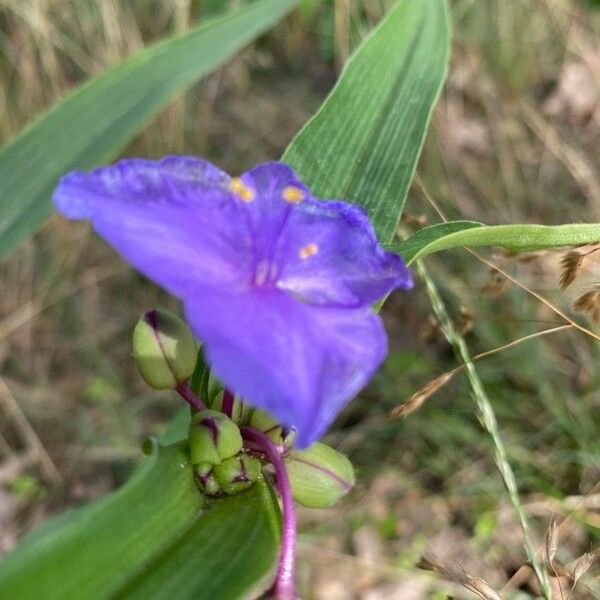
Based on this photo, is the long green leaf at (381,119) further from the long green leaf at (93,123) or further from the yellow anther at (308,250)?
the long green leaf at (93,123)

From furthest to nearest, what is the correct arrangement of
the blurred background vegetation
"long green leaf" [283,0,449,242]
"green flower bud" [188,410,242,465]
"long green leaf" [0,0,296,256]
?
the blurred background vegetation → "long green leaf" [0,0,296,256] → "long green leaf" [283,0,449,242] → "green flower bud" [188,410,242,465]

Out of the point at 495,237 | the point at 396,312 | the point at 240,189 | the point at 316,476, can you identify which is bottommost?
the point at 396,312

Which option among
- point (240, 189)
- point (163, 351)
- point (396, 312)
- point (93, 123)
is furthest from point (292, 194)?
point (396, 312)

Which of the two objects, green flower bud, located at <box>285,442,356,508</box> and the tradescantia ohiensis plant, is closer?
the tradescantia ohiensis plant

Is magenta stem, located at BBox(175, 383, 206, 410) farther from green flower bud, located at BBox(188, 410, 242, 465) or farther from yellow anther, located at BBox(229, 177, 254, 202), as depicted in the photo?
yellow anther, located at BBox(229, 177, 254, 202)

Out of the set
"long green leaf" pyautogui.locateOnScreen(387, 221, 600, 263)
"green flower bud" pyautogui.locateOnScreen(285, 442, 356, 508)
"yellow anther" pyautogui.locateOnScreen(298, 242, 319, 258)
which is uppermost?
"yellow anther" pyautogui.locateOnScreen(298, 242, 319, 258)

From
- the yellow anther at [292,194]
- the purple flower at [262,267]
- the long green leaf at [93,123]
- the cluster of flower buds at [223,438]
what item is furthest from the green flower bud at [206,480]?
the long green leaf at [93,123]

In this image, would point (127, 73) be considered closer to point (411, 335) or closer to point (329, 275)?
point (329, 275)

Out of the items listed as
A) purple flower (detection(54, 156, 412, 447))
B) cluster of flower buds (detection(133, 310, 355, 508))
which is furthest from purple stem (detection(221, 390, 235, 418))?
purple flower (detection(54, 156, 412, 447))

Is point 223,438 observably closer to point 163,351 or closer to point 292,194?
point 163,351
